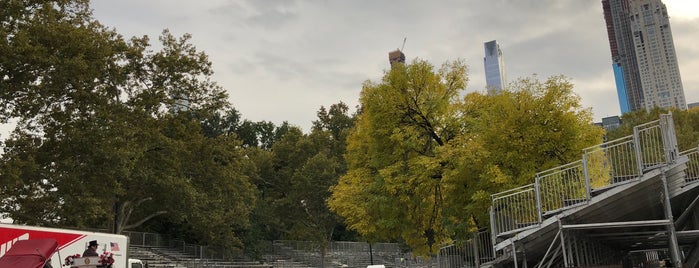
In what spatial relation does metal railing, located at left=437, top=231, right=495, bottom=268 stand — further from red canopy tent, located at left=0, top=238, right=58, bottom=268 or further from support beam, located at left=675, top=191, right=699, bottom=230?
red canopy tent, located at left=0, top=238, right=58, bottom=268

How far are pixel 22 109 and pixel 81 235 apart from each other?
9562 mm

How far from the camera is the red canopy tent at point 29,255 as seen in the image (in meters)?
11.9

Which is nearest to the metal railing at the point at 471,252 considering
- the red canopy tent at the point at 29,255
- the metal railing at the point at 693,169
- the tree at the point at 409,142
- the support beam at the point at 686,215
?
the tree at the point at 409,142

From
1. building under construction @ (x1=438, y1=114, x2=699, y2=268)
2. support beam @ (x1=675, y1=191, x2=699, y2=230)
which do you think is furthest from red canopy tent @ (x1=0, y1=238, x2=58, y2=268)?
support beam @ (x1=675, y1=191, x2=699, y2=230)

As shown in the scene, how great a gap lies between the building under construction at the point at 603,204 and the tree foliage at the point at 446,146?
1.46 metres

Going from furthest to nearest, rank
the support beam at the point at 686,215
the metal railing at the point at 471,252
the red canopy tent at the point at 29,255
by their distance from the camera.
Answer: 1. the metal railing at the point at 471,252
2. the support beam at the point at 686,215
3. the red canopy tent at the point at 29,255

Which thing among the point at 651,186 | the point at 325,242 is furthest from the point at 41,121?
the point at 325,242

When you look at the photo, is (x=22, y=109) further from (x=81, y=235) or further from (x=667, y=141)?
(x=667, y=141)

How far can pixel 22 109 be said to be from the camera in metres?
25.4

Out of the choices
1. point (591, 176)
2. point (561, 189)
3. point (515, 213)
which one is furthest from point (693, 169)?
point (515, 213)

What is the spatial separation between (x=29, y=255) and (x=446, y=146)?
15287 mm

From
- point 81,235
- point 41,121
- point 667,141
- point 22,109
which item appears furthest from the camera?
point 41,121

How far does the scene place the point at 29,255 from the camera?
12.1 meters

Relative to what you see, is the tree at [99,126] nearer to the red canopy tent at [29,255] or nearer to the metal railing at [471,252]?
the red canopy tent at [29,255]
